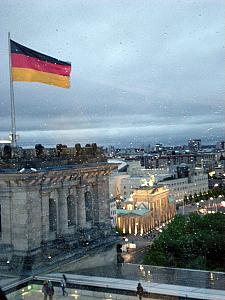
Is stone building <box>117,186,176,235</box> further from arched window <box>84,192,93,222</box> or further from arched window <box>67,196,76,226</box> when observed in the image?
arched window <box>67,196,76,226</box>

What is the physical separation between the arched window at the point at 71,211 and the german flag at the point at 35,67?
3.09ft

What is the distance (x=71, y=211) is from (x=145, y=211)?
12351 mm

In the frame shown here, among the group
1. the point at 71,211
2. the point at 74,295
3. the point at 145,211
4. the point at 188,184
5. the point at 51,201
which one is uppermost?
the point at 51,201

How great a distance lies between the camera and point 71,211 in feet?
13.8

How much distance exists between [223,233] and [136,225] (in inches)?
323

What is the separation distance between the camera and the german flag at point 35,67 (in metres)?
3.93

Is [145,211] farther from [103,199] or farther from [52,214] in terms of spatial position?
[52,214]

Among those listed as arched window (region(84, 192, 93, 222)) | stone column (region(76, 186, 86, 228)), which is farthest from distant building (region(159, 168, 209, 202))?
stone column (region(76, 186, 86, 228))

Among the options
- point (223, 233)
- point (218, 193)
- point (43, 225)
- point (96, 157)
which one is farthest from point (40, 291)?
point (218, 193)

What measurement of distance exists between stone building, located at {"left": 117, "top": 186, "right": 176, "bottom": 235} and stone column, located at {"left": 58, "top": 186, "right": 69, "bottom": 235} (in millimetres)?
10539

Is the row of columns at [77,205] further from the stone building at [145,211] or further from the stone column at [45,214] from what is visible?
the stone building at [145,211]

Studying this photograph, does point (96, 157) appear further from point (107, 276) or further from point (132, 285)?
point (132, 285)

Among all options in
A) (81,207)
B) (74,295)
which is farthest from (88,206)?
(74,295)

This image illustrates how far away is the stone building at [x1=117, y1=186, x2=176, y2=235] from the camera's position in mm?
15078
